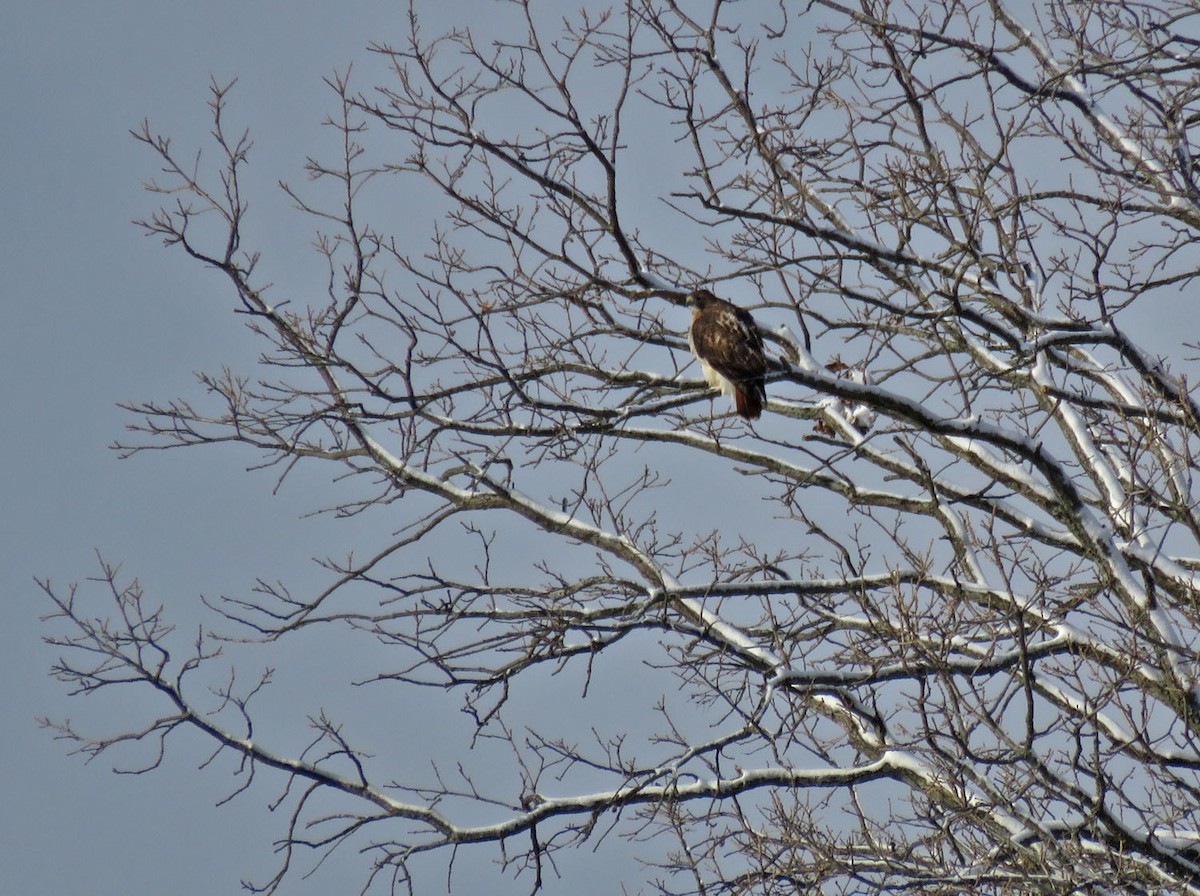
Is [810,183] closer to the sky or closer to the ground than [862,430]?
closer to the sky

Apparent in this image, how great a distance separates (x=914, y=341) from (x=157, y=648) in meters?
6.45

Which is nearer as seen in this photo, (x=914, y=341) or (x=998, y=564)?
(x=998, y=564)

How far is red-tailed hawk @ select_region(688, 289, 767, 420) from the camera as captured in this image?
808cm

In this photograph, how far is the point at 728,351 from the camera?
8.18 m

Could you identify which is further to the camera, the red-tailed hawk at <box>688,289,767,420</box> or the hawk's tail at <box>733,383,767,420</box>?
the hawk's tail at <box>733,383,767,420</box>

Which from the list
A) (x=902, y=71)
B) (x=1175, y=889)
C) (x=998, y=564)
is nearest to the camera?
(x=998, y=564)

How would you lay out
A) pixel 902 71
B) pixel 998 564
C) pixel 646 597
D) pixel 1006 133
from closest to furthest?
pixel 998 564, pixel 1006 133, pixel 902 71, pixel 646 597

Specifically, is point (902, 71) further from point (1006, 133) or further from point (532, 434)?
point (532, 434)

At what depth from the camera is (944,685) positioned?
20.7 ft

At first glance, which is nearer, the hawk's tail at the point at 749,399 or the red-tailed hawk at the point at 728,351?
the red-tailed hawk at the point at 728,351

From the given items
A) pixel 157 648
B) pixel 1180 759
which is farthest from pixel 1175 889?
pixel 157 648

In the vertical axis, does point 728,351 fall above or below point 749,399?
above

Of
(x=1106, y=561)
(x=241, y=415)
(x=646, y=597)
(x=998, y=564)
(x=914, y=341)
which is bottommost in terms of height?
(x=998, y=564)

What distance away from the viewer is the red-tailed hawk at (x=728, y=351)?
808 centimetres
